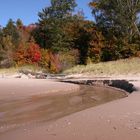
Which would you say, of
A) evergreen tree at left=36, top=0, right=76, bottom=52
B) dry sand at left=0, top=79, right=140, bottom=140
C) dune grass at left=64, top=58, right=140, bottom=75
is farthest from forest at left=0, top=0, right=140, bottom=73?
dry sand at left=0, top=79, right=140, bottom=140

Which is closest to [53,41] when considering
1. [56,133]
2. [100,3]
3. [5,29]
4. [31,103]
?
[100,3]

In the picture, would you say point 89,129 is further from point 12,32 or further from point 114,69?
point 12,32

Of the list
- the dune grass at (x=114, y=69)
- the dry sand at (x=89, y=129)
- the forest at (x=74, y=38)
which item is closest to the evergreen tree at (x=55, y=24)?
the forest at (x=74, y=38)

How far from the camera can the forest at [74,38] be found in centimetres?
5150

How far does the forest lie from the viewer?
169ft

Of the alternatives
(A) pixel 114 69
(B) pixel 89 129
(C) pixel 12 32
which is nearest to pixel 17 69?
(A) pixel 114 69

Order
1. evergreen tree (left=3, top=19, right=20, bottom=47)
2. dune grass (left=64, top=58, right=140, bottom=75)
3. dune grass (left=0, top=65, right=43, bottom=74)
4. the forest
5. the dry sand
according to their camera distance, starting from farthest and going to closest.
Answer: evergreen tree (left=3, top=19, right=20, bottom=47)
the forest
dune grass (left=0, top=65, right=43, bottom=74)
dune grass (left=64, top=58, right=140, bottom=75)
the dry sand

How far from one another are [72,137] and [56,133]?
59cm

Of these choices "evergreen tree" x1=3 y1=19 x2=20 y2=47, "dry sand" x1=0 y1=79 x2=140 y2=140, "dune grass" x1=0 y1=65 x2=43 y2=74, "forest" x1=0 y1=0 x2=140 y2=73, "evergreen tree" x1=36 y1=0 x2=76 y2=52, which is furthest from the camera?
"evergreen tree" x1=3 y1=19 x2=20 y2=47

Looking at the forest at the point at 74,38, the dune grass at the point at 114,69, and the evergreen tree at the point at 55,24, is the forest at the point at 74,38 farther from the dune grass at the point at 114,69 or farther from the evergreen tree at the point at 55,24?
the dune grass at the point at 114,69

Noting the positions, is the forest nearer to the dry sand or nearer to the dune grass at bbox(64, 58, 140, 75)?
the dune grass at bbox(64, 58, 140, 75)

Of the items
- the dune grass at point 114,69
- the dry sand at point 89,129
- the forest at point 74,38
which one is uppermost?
the forest at point 74,38

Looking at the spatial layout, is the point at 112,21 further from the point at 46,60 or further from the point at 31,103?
the point at 31,103

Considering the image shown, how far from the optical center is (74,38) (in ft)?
192
